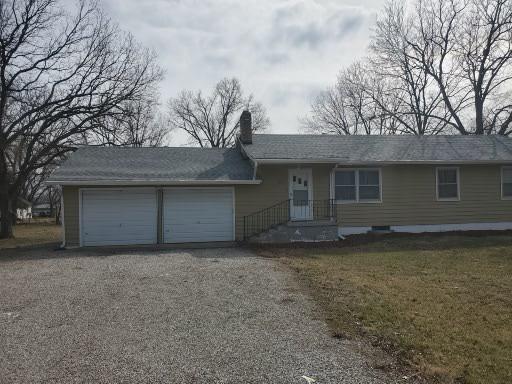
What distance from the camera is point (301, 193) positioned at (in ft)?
55.0

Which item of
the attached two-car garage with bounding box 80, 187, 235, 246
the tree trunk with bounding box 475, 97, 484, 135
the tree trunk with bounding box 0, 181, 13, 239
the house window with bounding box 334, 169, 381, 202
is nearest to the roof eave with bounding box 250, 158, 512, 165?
the house window with bounding box 334, 169, 381, 202

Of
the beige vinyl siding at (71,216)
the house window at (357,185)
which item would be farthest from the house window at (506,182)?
the beige vinyl siding at (71,216)

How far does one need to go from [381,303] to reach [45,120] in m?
22.3

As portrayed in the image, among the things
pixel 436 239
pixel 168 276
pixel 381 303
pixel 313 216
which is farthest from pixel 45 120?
pixel 381 303

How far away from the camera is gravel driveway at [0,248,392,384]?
4.25m

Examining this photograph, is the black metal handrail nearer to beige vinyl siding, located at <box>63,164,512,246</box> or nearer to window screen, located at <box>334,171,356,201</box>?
beige vinyl siding, located at <box>63,164,512,246</box>

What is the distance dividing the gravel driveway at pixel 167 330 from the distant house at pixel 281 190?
18.9 feet

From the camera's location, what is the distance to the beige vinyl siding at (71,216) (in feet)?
49.8

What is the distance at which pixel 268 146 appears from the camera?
17.5 m

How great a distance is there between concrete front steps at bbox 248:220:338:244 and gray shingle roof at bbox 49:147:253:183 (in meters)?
2.25

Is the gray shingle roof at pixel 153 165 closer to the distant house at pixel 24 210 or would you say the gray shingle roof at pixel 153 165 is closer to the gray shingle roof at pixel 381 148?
Result: the gray shingle roof at pixel 381 148

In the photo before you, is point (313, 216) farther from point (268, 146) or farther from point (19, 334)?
point (19, 334)

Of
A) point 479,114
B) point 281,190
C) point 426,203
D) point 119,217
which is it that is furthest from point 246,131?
point 479,114

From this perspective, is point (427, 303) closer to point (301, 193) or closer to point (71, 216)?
point (301, 193)
